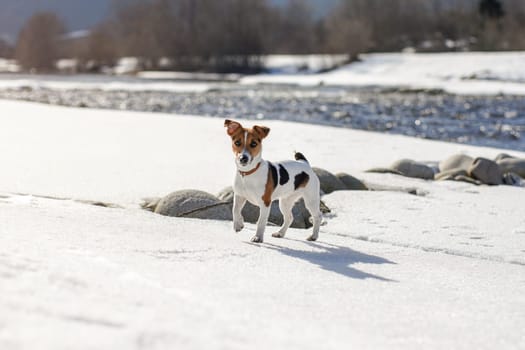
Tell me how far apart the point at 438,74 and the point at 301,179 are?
38.7 meters

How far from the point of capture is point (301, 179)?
566cm

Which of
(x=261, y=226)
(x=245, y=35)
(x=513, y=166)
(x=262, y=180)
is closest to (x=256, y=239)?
(x=261, y=226)

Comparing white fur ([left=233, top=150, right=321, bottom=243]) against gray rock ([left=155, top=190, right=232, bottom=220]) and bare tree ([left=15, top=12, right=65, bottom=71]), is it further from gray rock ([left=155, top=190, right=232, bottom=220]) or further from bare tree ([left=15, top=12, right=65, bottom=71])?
bare tree ([left=15, top=12, right=65, bottom=71])

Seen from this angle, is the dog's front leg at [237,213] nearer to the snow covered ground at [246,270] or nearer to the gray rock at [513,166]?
the snow covered ground at [246,270]

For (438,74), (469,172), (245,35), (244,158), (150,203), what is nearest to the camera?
(244,158)

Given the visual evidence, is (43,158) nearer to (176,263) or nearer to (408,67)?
(176,263)

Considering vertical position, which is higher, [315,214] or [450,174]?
[315,214]

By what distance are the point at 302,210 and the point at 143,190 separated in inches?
76.0

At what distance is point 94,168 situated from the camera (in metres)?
9.23

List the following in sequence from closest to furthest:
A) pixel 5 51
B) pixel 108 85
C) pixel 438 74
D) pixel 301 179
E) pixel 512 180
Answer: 1. pixel 301 179
2. pixel 512 180
3. pixel 108 85
4. pixel 438 74
5. pixel 5 51

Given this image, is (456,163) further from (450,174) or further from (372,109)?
(372,109)

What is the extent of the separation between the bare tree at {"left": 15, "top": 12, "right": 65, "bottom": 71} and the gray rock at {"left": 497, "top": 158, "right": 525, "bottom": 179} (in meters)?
53.9

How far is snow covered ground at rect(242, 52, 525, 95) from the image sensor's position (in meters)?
35.5

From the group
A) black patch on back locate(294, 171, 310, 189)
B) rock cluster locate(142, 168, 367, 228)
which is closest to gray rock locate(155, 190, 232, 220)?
rock cluster locate(142, 168, 367, 228)
